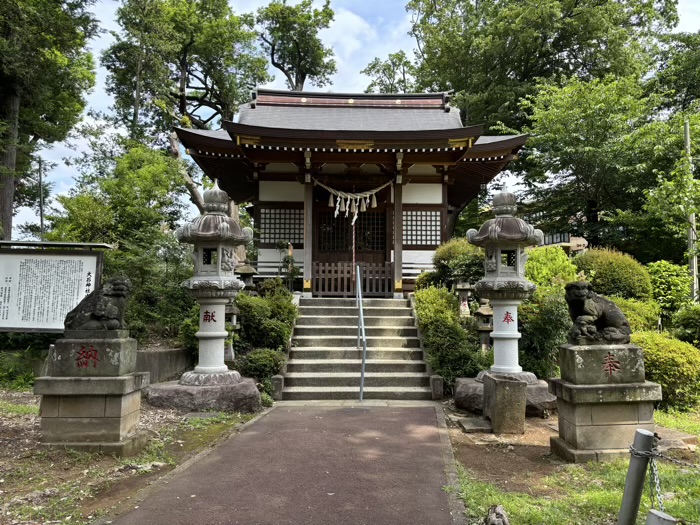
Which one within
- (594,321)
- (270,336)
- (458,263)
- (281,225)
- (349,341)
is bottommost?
(349,341)

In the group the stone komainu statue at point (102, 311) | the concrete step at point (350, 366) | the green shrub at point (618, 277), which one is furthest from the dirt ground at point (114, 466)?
the green shrub at point (618, 277)

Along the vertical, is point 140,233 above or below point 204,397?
above

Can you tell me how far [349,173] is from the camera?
38.3 ft

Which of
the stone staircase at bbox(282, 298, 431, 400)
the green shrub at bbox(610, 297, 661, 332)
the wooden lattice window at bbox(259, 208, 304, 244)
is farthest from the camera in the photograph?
the wooden lattice window at bbox(259, 208, 304, 244)

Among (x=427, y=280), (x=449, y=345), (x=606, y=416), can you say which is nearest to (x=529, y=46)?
(x=427, y=280)

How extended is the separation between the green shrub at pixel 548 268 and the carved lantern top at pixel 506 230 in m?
2.18

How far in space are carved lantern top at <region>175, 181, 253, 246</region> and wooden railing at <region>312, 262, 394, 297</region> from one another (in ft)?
12.9

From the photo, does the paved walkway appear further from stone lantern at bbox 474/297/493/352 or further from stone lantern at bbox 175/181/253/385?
stone lantern at bbox 474/297/493/352

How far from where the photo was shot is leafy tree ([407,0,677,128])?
1689cm

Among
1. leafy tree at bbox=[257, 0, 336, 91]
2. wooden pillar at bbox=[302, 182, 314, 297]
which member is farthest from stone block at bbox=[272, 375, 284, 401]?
leafy tree at bbox=[257, 0, 336, 91]

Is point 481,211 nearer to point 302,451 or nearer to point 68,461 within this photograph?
point 302,451

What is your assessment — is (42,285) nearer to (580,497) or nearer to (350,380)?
(350,380)

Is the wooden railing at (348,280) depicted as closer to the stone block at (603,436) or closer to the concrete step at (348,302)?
the concrete step at (348,302)

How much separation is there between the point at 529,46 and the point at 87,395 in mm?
19647
